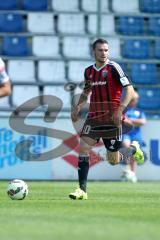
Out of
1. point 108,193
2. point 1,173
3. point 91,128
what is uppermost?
point 91,128

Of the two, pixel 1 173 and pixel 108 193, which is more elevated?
pixel 108 193

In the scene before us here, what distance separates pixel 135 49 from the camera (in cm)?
2233

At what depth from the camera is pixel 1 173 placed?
60.2ft

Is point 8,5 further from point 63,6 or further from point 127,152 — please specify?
point 127,152

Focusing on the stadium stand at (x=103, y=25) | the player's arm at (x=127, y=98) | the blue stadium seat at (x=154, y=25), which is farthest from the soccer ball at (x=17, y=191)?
the blue stadium seat at (x=154, y=25)

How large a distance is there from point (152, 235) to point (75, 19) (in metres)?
16.1

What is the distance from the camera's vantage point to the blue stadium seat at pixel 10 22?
2195 centimetres

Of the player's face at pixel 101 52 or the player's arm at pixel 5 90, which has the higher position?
the player's face at pixel 101 52

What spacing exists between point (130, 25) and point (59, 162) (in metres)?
5.77

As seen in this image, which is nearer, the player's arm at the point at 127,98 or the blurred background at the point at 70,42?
the player's arm at the point at 127,98

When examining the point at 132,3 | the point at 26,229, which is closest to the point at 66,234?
the point at 26,229

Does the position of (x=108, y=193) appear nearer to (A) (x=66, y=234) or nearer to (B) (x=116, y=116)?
(B) (x=116, y=116)

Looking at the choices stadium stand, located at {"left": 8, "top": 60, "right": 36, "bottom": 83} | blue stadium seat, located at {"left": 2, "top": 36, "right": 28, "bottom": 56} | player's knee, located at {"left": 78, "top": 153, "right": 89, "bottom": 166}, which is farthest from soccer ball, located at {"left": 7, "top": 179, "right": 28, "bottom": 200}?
blue stadium seat, located at {"left": 2, "top": 36, "right": 28, "bottom": 56}

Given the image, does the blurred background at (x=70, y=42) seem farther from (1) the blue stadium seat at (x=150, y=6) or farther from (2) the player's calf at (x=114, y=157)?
(2) the player's calf at (x=114, y=157)
